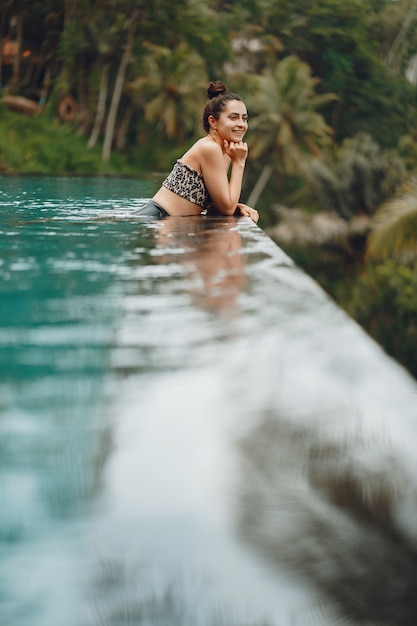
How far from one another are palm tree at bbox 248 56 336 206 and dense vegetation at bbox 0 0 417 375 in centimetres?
6

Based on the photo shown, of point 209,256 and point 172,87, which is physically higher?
point 209,256

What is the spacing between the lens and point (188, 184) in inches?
158

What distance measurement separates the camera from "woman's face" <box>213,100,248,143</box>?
389 cm

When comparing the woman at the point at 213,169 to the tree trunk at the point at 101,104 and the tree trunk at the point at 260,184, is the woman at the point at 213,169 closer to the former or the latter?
the tree trunk at the point at 101,104

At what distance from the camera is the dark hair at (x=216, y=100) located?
3.92m

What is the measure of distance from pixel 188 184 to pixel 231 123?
37 cm

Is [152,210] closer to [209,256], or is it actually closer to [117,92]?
[209,256]

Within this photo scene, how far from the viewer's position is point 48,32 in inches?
1144

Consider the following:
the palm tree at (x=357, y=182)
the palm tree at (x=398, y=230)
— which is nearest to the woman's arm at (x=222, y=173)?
the palm tree at (x=398, y=230)

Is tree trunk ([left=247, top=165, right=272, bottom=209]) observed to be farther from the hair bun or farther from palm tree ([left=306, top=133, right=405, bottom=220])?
the hair bun

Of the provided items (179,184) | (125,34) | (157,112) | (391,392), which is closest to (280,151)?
(157,112)

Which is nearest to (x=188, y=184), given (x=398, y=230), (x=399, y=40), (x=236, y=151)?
(x=236, y=151)

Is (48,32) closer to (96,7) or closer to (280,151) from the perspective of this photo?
(96,7)

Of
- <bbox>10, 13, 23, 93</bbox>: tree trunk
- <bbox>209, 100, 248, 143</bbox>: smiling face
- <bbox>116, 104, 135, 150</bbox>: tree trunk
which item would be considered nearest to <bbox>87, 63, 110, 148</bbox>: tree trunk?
<bbox>116, 104, 135, 150</bbox>: tree trunk
